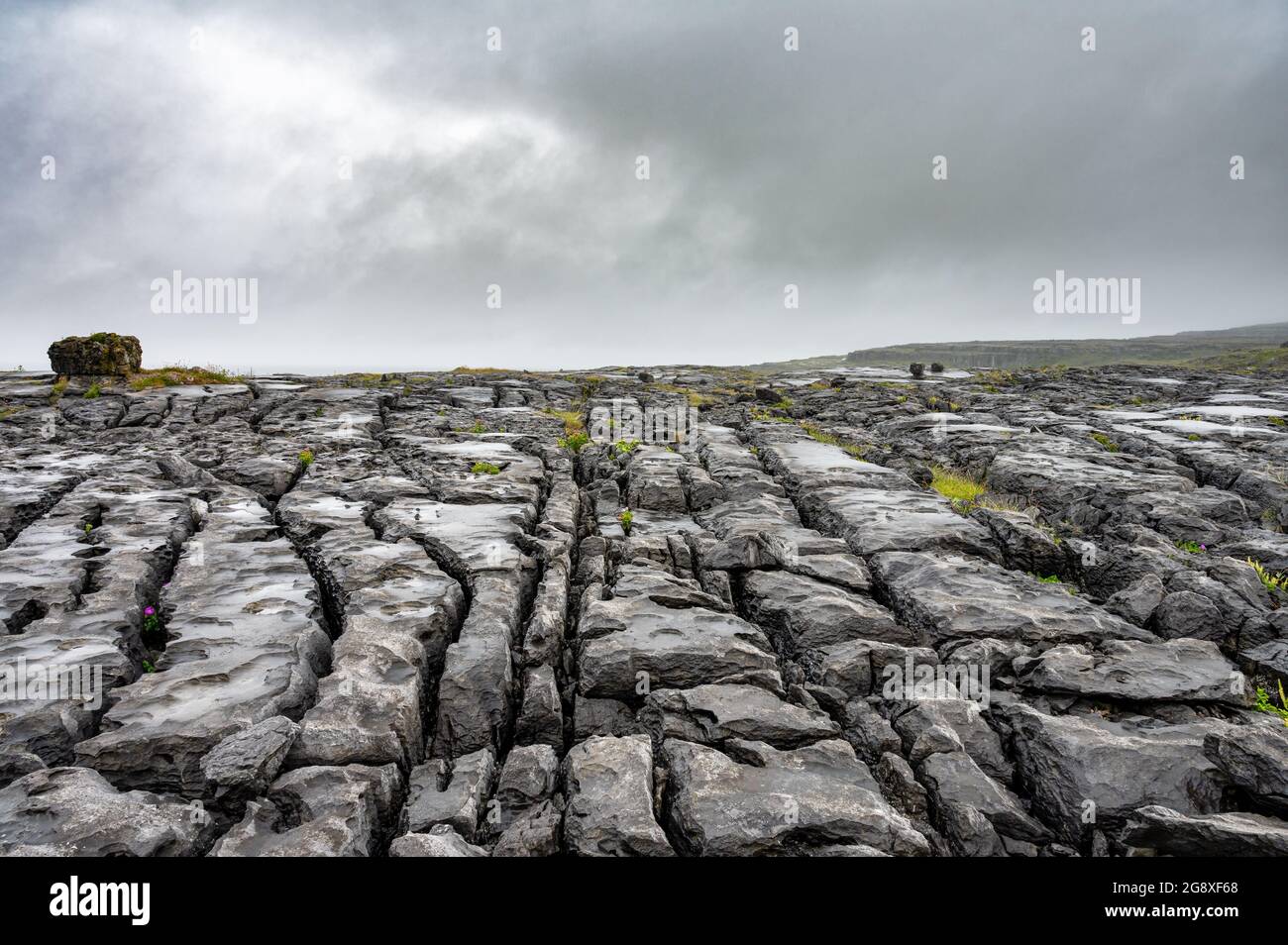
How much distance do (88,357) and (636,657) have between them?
149 ft

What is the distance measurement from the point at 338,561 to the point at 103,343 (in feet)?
125

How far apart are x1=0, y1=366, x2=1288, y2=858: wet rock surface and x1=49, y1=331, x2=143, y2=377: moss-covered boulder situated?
65.4 ft

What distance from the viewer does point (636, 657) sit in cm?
1009

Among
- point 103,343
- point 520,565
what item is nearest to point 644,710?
point 520,565

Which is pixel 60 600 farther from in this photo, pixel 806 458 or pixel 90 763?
pixel 806 458

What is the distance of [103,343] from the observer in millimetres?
36156

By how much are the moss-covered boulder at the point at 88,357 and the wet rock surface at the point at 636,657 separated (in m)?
19.9

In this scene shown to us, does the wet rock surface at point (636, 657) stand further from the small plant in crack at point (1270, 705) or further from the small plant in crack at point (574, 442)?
the small plant in crack at point (574, 442)

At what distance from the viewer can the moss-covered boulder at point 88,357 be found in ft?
117
